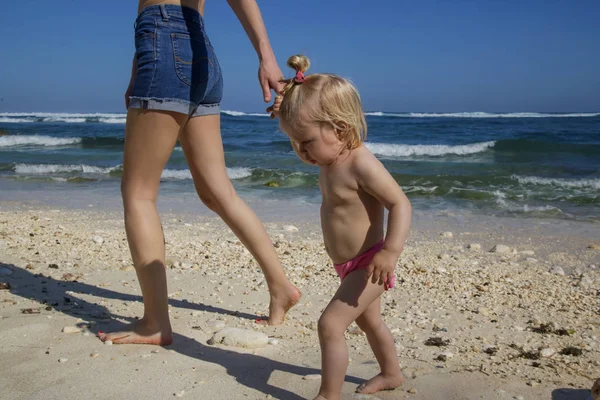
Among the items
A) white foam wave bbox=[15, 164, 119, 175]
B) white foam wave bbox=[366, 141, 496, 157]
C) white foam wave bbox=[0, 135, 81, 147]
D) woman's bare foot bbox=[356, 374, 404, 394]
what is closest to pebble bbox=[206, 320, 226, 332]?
woman's bare foot bbox=[356, 374, 404, 394]

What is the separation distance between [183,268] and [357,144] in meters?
2.47

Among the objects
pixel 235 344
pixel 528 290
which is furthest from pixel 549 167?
pixel 235 344

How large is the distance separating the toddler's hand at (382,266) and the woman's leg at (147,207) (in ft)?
3.55

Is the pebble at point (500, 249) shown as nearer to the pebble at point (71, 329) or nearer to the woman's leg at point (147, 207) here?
the woman's leg at point (147, 207)

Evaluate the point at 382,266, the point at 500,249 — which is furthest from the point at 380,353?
the point at 500,249

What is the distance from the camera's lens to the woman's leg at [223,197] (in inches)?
114

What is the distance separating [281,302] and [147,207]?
91 centimetres

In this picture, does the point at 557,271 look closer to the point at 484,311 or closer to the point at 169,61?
the point at 484,311

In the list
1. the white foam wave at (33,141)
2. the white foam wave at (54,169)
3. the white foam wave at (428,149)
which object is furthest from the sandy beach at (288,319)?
the white foam wave at (33,141)

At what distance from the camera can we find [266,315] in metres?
3.42

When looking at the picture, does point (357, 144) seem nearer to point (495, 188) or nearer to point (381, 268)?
point (381, 268)

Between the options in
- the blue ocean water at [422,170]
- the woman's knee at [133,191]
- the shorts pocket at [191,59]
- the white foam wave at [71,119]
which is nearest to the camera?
the shorts pocket at [191,59]

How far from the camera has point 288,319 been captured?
335 centimetres

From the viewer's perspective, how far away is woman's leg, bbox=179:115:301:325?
2891 mm
